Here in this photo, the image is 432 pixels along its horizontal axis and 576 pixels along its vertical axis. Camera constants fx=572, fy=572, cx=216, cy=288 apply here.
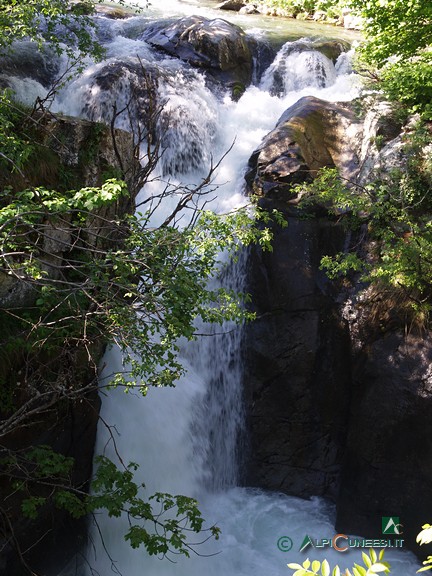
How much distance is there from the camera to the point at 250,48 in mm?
15055

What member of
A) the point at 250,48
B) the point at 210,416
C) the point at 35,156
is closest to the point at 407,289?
the point at 210,416

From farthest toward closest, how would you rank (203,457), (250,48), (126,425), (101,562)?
(250,48) < (203,457) < (126,425) < (101,562)

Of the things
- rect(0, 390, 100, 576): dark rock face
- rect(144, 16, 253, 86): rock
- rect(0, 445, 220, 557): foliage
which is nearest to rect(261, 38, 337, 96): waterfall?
rect(144, 16, 253, 86): rock

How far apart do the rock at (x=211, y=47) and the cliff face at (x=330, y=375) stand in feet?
18.1

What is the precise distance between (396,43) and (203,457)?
7499 mm

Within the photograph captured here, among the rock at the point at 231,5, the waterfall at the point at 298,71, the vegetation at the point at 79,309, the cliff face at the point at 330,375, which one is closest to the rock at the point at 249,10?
the rock at the point at 231,5

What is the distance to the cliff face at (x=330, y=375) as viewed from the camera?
7.47 m

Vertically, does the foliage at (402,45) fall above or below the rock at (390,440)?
above

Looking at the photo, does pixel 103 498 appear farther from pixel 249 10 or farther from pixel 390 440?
pixel 249 10

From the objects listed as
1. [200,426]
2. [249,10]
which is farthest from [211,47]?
[200,426]

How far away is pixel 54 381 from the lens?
18.8 feet

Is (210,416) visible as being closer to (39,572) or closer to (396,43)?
(39,572)

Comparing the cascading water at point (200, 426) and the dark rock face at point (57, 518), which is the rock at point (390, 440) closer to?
the cascading water at point (200, 426)

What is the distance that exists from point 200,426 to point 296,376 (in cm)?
160
